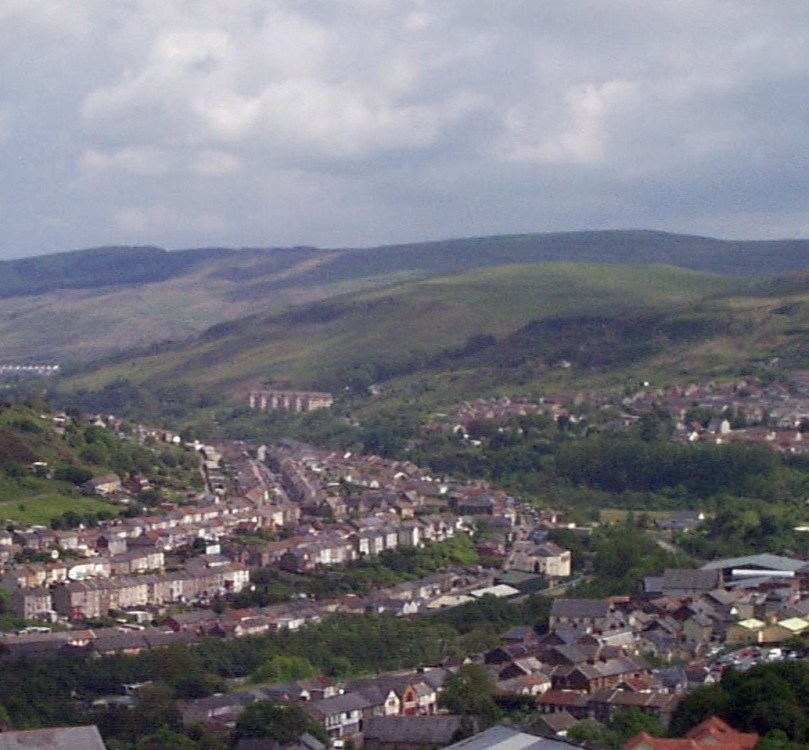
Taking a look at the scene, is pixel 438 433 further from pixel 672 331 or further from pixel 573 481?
pixel 672 331

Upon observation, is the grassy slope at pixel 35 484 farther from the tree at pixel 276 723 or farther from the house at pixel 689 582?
the tree at pixel 276 723

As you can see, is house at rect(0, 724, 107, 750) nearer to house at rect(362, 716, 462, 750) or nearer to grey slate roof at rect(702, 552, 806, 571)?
house at rect(362, 716, 462, 750)

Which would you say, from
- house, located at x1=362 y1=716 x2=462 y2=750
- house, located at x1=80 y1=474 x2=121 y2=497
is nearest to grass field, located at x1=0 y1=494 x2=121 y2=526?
house, located at x1=80 y1=474 x2=121 y2=497

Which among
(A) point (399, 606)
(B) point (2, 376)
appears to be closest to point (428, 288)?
(B) point (2, 376)

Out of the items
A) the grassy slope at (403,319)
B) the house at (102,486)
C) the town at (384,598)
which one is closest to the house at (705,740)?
the town at (384,598)

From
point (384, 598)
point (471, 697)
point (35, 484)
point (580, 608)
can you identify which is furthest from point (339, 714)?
point (35, 484)

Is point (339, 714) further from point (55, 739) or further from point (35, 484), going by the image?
point (35, 484)
